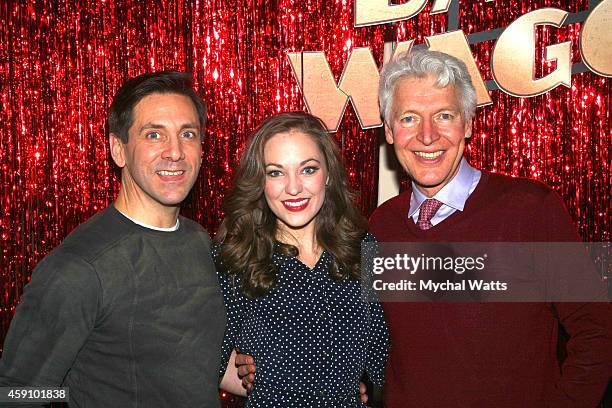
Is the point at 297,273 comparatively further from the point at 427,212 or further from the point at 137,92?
the point at 137,92

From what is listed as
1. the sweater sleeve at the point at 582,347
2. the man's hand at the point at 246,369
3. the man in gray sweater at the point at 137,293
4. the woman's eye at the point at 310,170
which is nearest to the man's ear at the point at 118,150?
the man in gray sweater at the point at 137,293

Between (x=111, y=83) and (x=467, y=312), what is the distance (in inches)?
82.5

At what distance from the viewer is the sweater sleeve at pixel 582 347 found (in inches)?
74.9

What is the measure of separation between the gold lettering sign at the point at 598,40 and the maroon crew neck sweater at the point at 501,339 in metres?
1.11

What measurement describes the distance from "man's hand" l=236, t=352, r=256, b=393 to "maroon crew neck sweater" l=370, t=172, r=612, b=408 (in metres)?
0.49

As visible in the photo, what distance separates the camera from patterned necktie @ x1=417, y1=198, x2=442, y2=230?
84.0 inches

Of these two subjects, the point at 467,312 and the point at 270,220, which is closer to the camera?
the point at 467,312

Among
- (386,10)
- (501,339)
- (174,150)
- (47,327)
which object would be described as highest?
(386,10)

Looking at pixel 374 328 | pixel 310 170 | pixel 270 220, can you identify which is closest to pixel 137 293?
pixel 270 220

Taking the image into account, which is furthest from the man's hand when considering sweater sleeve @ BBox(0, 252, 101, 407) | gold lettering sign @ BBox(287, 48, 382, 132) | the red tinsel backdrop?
gold lettering sign @ BBox(287, 48, 382, 132)

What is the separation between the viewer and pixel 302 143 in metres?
2.21

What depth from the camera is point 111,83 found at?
10.5 ft

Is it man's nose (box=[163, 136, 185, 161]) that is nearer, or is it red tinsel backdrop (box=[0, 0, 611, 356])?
man's nose (box=[163, 136, 185, 161])

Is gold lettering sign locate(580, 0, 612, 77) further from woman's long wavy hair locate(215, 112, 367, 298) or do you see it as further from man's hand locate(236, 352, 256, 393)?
man's hand locate(236, 352, 256, 393)
